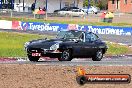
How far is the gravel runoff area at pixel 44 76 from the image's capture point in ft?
42.3

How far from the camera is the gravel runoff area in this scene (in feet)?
42.3

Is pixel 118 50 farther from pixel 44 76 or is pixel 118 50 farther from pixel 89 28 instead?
pixel 44 76

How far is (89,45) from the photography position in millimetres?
21719

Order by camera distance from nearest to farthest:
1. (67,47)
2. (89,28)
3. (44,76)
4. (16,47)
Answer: (44,76) < (67,47) < (16,47) < (89,28)

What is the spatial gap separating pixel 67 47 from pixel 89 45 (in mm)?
1405

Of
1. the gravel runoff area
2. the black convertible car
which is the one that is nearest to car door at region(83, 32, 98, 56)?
the black convertible car

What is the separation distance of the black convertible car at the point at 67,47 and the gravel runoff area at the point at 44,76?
10.7 ft

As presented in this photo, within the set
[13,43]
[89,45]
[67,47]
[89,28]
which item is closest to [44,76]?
[67,47]

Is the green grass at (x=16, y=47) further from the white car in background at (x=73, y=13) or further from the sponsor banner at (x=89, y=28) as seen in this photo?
the white car in background at (x=73, y=13)

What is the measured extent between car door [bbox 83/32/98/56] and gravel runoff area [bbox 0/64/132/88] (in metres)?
4.48

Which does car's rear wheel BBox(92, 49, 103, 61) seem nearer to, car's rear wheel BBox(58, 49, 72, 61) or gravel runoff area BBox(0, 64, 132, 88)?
car's rear wheel BBox(58, 49, 72, 61)

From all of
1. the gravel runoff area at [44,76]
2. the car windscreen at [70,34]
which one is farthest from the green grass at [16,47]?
the gravel runoff area at [44,76]

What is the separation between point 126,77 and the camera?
9.08 meters

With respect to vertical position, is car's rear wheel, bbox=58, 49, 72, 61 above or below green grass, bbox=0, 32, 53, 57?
above
